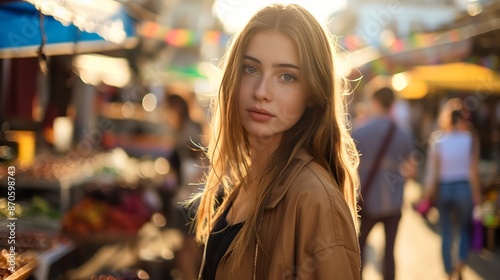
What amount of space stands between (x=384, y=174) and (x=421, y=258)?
288cm

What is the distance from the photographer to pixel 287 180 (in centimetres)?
198

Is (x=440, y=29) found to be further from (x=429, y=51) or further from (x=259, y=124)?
(x=259, y=124)

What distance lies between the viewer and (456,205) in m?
7.26

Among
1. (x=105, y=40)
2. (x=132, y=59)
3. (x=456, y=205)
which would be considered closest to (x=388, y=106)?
(x=456, y=205)

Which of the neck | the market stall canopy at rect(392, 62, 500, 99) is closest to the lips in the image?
the neck

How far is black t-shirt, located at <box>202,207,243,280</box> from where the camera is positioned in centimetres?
217

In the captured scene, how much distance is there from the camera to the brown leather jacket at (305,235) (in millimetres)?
1805

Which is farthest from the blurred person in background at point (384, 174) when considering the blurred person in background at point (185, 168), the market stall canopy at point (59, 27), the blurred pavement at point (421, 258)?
the market stall canopy at point (59, 27)

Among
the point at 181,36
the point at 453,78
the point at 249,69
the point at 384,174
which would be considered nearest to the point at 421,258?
the point at 384,174

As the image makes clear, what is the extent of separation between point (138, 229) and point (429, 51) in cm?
648

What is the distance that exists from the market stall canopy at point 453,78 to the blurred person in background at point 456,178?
3791 millimetres

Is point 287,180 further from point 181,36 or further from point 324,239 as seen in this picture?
point 181,36

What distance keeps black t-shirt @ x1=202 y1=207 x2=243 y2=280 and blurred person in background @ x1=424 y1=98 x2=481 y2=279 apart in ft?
17.2

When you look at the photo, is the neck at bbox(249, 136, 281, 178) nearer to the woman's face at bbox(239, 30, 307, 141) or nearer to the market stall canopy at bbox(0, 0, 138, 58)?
the woman's face at bbox(239, 30, 307, 141)
